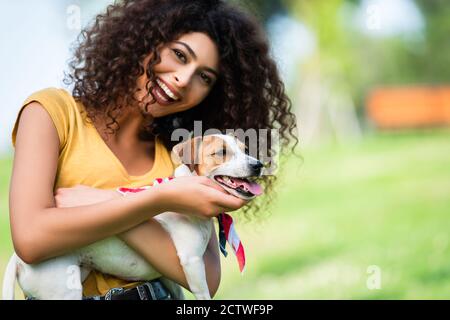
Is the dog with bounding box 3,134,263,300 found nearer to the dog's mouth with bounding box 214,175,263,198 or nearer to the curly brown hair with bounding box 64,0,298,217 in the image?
the dog's mouth with bounding box 214,175,263,198

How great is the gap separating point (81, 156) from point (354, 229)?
389 cm

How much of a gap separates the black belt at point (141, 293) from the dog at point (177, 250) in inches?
1.0

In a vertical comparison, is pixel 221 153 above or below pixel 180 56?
below

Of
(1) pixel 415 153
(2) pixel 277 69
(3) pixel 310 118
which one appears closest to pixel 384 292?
(2) pixel 277 69

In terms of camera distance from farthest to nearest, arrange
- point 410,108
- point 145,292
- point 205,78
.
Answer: point 410,108
point 205,78
point 145,292

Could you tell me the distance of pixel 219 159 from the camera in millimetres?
1842

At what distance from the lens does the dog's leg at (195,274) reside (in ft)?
5.46

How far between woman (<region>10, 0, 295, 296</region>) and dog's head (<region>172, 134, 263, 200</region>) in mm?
63

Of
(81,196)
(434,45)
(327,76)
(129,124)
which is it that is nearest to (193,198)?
(81,196)

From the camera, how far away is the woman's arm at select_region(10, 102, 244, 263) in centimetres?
147

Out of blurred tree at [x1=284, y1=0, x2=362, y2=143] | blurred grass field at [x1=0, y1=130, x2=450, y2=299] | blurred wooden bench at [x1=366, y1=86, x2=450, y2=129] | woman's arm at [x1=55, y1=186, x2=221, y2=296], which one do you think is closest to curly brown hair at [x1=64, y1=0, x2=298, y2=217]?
woman's arm at [x1=55, y1=186, x2=221, y2=296]

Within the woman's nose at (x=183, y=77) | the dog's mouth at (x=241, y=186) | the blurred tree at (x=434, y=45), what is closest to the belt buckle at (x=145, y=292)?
the dog's mouth at (x=241, y=186)

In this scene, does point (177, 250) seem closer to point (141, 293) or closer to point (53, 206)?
point (141, 293)
